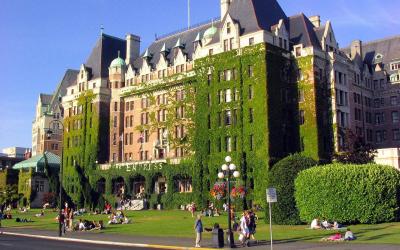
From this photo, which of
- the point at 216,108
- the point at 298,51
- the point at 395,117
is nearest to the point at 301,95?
the point at 298,51

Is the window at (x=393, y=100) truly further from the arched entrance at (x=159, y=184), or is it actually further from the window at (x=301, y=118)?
the arched entrance at (x=159, y=184)

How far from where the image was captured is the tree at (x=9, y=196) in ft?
345

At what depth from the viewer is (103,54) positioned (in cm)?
11231

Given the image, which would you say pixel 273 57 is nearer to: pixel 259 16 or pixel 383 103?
pixel 259 16

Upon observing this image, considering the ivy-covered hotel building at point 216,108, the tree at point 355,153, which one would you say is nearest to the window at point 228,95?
the ivy-covered hotel building at point 216,108

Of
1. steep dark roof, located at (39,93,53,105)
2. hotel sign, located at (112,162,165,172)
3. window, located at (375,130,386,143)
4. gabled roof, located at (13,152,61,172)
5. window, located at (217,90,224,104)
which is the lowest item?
hotel sign, located at (112,162,165,172)

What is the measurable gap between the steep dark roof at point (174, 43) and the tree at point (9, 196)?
38.9 meters

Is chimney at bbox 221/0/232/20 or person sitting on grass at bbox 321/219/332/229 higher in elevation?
chimney at bbox 221/0/232/20

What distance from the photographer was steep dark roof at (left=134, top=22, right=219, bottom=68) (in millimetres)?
97938

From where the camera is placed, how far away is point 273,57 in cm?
7844

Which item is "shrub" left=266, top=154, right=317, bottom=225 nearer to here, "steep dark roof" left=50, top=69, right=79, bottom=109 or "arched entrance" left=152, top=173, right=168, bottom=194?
"arched entrance" left=152, top=173, right=168, bottom=194

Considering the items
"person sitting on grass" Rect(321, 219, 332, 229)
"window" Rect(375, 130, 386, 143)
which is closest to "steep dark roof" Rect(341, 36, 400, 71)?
"window" Rect(375, 130, 386, 143)

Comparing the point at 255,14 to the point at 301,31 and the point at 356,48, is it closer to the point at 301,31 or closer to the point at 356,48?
the point at 301,31

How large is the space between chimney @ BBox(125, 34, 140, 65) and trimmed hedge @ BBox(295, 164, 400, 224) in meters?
72.2
